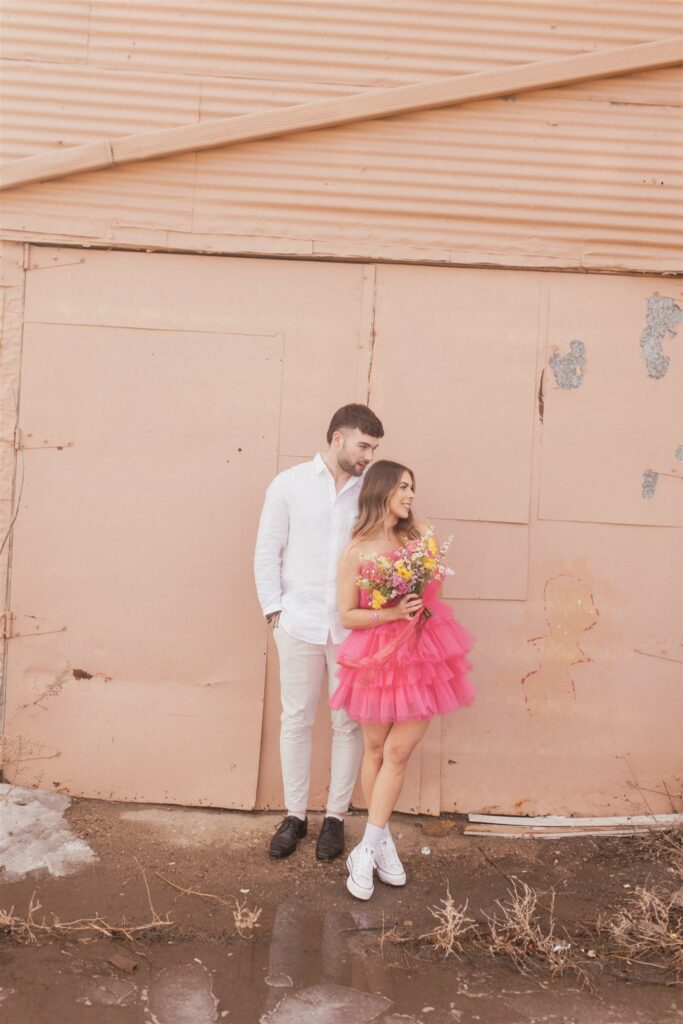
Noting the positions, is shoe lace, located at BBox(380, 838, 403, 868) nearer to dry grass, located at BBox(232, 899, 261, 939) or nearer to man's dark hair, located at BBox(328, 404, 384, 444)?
dry grass, located at BBox(232, 899, 261, 939)

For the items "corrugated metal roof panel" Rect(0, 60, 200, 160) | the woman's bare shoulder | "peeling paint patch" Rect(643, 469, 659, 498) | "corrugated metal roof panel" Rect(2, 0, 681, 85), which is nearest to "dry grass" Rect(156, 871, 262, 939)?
the woman's bare shoulder

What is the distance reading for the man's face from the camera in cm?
437

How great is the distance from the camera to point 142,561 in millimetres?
4984

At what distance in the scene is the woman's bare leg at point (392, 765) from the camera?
4.28m

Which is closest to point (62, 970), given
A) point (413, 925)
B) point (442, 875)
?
point (413, 925)

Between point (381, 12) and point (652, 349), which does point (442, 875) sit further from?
point (381, 12)

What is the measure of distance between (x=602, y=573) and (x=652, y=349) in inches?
49.7

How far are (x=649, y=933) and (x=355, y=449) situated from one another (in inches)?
97.0

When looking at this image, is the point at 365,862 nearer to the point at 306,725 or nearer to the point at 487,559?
the point at 306,725

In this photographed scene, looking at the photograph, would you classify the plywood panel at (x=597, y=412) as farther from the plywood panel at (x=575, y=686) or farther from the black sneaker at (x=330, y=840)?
the black sneaker at (x=330, y=840)

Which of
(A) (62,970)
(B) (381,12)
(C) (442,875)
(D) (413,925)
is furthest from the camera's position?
(B) (381,12)

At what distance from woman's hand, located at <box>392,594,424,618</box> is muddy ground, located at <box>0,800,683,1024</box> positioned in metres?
1.33

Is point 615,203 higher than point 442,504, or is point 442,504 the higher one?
point 615,203

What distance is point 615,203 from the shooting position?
16.2 feet
